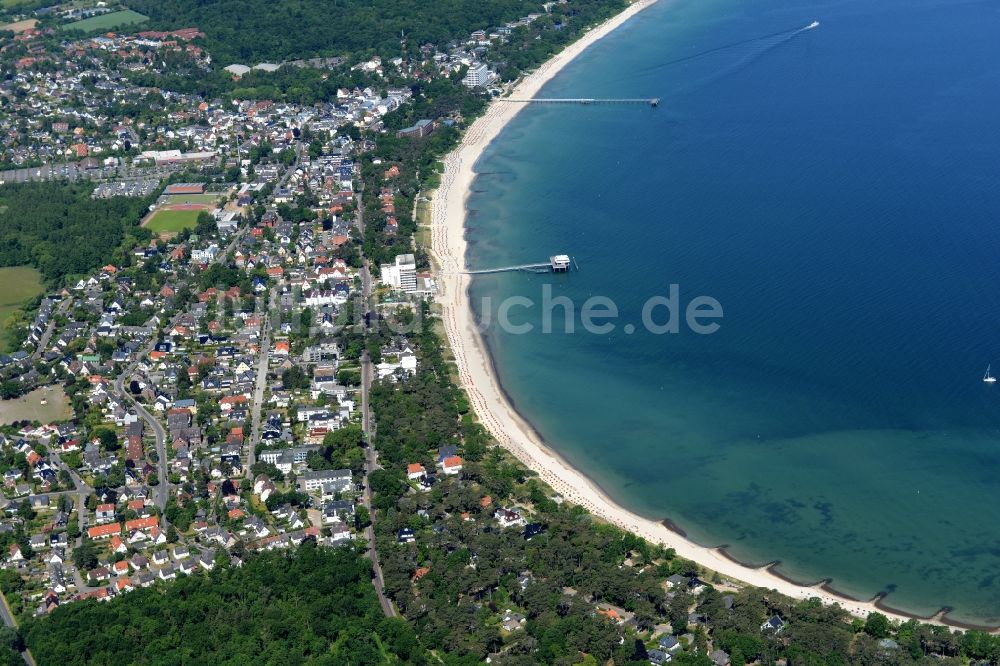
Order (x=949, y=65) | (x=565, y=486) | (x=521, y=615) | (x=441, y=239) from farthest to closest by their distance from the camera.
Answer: (x=949, y=65)
(x=441, y=239)
(x=565, y=486)
(x=521, y=615)

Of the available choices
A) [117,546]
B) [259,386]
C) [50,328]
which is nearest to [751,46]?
[259,386]

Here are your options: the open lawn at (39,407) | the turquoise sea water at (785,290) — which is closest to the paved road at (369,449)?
the turquoise sea water at (785,290)

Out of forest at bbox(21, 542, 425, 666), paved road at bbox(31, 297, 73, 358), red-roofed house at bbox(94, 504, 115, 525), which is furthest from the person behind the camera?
paved road at bbox(31, 297, 73, 358)

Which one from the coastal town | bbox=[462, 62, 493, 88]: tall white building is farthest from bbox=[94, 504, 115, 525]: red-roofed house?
bbox=[462, 62, 493, 88]: tall white building

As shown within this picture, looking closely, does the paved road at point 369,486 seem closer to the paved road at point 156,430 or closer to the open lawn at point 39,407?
the paved road at point 156,430

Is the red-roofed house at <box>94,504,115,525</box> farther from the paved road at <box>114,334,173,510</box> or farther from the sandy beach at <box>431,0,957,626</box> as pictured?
the sandy beach at <box>431,0,957,626</box>

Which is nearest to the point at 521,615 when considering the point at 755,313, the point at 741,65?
the point at 755,313

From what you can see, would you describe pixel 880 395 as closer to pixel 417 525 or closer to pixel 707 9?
pixel 417 525
